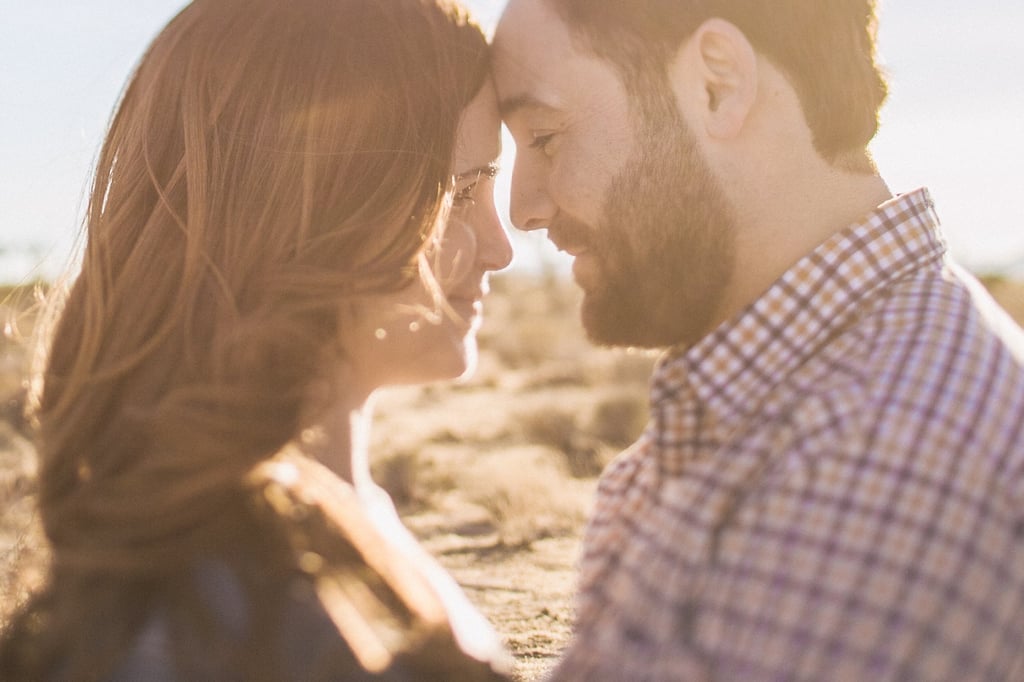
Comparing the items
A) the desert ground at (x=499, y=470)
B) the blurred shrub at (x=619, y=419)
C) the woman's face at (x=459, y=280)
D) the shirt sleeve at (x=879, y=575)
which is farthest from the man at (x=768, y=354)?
the blurred shrub at (x=619, y=419)

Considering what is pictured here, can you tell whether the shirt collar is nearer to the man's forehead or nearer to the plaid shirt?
the plaid shirt

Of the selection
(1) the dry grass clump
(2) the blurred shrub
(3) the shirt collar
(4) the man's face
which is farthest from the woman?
(2) the blurred shrub

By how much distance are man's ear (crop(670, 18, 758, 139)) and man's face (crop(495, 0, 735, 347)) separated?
0.21 ft

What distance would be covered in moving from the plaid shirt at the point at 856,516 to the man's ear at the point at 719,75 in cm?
72

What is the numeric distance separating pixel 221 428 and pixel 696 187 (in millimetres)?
1678

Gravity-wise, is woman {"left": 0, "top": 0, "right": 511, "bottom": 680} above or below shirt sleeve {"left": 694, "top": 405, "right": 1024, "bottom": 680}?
above

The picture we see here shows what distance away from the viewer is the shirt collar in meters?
2.23

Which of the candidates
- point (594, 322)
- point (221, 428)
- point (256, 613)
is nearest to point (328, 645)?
point (256, 613)

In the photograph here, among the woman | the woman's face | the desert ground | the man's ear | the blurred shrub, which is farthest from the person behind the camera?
the blurred shrub

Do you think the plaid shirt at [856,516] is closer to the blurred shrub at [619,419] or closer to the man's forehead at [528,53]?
the man's forehead at [528,53]

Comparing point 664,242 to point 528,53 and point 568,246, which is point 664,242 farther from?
point 528,53

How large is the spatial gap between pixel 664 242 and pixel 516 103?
0.57m

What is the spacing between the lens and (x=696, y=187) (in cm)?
289

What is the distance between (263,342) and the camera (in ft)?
5.77
